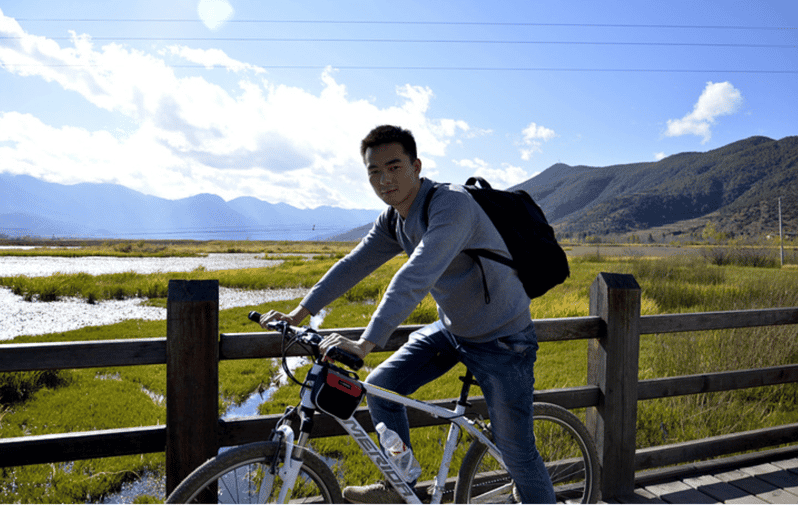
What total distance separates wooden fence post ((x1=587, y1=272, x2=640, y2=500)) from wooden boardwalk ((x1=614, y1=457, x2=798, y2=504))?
191 millimetres

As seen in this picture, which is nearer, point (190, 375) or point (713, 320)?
point (190, 375)

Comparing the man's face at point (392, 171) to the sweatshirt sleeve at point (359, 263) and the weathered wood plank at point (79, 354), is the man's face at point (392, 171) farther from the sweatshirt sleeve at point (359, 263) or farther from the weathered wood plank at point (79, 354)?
the weathered wood plank at point (79, 354)

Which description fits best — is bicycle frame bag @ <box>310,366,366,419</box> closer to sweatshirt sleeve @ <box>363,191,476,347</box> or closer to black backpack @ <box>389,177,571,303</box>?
sweatshirt sleeve @ <box>363,191,476,347</box>

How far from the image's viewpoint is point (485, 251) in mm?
1943

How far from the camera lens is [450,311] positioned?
6.78ft

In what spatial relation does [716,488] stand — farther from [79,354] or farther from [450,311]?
[79,354]

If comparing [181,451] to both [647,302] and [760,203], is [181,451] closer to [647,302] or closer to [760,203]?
[647,302]

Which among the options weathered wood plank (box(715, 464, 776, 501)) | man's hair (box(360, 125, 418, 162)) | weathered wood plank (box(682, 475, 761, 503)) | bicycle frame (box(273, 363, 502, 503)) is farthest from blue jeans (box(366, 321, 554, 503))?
weathered wood plank (box(715, 464, 776, 501))

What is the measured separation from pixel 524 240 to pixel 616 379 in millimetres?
1566

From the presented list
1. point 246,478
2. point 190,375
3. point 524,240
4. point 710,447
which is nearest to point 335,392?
point 246,478


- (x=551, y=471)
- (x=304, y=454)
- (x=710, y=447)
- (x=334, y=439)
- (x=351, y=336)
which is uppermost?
(x=351, y=336)

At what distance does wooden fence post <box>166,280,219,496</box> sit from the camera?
7.12 feet

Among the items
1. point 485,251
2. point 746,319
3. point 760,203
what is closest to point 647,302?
point 746,319

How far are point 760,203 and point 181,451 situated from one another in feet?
504
